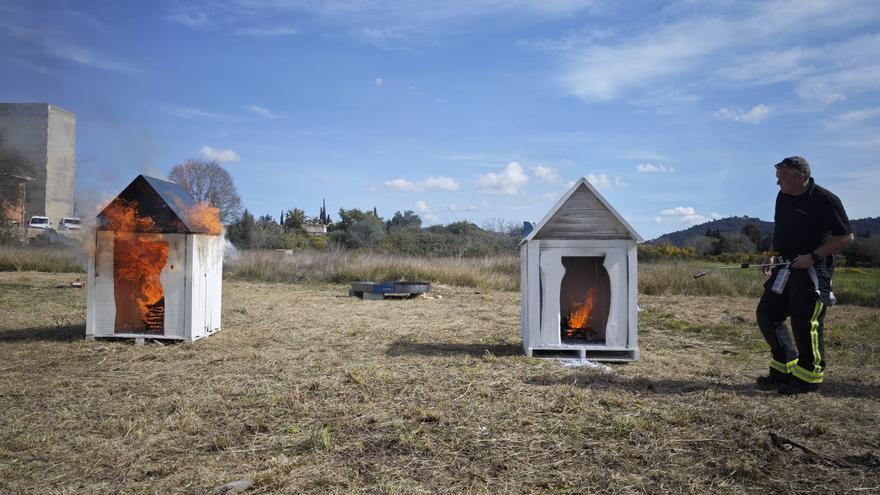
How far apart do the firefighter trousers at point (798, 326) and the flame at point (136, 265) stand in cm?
763

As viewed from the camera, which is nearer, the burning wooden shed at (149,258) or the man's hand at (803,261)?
the man's hand at (803,261)

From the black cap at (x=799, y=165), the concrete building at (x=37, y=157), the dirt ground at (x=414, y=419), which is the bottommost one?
the dirt ground at (x=414, y=419)

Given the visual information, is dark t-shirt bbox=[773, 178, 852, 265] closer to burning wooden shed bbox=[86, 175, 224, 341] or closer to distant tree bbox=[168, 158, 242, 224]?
burning wooden shed bbox=[86, 175, 224, 341]

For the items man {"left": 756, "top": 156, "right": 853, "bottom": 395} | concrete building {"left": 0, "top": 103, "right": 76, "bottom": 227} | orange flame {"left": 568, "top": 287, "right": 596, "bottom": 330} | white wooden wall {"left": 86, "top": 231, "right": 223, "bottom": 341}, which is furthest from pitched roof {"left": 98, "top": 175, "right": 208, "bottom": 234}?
concrete building {"left": 0, "top": 103, "right": 76, "bottom": 227}

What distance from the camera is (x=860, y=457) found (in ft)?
11.9

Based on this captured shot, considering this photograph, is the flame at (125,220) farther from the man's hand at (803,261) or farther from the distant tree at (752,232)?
the distant tree at (752,232)

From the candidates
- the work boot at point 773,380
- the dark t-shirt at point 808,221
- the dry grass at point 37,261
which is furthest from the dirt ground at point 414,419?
the dry grass at point 37,261

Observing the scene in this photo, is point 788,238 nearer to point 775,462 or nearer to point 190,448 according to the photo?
point 775,462

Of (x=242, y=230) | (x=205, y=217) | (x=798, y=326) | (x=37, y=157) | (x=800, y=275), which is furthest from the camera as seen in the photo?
(x=37, y=157)

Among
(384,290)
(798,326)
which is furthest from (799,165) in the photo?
(384,290)

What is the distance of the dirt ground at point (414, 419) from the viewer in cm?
337

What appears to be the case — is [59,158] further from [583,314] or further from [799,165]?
[799,165]

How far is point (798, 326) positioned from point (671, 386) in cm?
129

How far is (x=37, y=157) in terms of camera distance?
3834 cm
